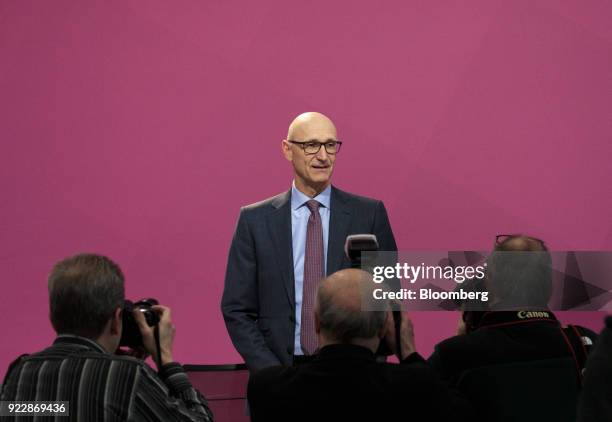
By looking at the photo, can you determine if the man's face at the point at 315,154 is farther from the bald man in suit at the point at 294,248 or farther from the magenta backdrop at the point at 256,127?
the magenta backdrop at the point at 256,127

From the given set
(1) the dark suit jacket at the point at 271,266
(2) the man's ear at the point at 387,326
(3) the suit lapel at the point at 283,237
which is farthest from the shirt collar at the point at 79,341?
(3) the suit lapel at the point at 283,237

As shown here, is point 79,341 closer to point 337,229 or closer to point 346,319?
point 346,319

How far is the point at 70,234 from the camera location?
13.2 feet

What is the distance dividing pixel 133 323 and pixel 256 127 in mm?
1745

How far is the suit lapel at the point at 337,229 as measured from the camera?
10.6 ft

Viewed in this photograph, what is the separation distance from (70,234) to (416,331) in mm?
1432

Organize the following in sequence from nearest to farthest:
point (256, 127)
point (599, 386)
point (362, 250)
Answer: point (599, 386) → point (362, 250) → point (256, 127)

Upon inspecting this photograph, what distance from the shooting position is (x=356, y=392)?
2229 mm

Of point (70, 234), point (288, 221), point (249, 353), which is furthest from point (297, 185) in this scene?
point (70, 234)

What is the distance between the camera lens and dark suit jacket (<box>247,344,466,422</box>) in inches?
87.6

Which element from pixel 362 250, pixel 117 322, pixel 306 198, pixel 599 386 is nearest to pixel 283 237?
pixel 306 198

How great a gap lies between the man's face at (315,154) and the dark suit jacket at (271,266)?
97mm

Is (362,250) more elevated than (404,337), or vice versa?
(362,250)

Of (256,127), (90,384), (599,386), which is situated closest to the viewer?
(599,386)
